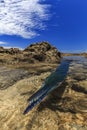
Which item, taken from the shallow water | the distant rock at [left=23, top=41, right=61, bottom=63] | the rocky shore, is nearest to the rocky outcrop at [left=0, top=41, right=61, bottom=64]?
the distant rock at [left=23, top=41, right=61, bottom=63]

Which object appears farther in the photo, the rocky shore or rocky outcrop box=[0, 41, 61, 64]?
rocky outcrop box=[0, 41, 61, 64]

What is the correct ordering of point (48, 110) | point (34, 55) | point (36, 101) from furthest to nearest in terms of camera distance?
point (34, 55), point (36, 101), point (48, 110)

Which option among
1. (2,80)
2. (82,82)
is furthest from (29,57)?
(82,82)

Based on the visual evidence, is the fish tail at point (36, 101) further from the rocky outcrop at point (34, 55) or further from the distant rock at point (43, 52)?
the distant rock at point (43, 52)

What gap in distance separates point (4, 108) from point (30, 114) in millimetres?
1257

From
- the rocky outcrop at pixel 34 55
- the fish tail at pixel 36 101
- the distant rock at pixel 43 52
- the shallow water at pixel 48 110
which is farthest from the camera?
the distant rock at pixel 43 52

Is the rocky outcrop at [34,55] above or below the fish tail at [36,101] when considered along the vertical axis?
above

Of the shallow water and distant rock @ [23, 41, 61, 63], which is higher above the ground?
distant rock @ [23, 41, 61, 63]

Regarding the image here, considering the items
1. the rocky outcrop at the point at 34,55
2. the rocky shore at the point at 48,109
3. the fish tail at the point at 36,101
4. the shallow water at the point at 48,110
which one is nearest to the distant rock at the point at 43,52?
the rocky outcrop at the point at 34,55

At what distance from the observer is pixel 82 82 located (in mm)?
11734

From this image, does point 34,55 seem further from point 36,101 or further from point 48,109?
point 48,109

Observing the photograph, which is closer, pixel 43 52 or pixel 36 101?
pixel 36 101

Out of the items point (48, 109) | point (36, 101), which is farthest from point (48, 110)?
point (36, 101)

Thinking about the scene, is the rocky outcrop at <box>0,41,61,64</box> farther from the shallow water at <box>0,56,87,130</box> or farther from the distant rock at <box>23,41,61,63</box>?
the shallow water at <box>0,56,87,130</box>
